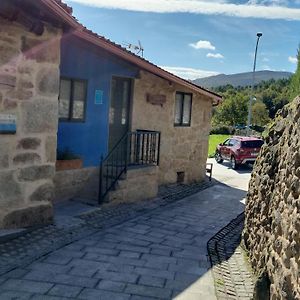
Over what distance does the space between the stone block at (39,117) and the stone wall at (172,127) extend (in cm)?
420

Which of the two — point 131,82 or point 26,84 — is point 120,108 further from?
point 26,84

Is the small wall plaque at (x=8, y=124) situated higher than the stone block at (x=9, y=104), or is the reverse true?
the stone block at (x=9, y=104)

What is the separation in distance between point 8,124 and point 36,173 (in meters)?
1.05

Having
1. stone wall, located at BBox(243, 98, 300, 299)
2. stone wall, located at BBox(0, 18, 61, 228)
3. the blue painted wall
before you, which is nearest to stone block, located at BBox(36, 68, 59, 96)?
stone wall, located at BBox(0, 18, 61, 228)

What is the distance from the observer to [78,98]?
912 centimetres

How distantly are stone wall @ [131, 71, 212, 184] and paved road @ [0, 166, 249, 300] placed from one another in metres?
3.90

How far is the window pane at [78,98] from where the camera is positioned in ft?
29.6

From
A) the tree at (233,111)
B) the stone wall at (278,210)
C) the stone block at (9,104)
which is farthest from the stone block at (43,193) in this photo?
the tree at (233,111)

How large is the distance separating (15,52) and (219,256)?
4.55 m

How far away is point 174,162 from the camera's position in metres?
13.2

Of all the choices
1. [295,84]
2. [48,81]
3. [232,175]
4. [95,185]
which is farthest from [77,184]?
[232,175]

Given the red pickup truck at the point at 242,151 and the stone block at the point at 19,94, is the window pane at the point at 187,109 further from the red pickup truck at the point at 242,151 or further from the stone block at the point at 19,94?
the stone block at the point at 19,94

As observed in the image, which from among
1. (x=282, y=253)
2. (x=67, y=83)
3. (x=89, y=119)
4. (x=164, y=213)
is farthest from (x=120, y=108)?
(x=282, y=253)

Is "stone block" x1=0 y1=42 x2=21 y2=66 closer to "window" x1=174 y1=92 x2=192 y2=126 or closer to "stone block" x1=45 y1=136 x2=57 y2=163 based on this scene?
"stone block" x1=45 y1=136 x2=57 y2=163
